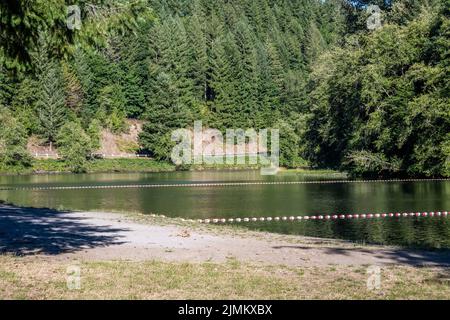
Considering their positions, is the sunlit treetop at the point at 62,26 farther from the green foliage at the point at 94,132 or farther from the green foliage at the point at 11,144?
the green foliage at the point at 94,132

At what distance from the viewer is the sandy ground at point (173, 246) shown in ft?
48.9

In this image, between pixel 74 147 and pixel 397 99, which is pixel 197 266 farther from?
pixel 74 147

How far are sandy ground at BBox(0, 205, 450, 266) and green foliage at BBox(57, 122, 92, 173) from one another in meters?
74.4

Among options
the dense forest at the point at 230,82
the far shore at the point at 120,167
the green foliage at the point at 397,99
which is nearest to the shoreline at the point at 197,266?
the dense forest at the point at 230,82

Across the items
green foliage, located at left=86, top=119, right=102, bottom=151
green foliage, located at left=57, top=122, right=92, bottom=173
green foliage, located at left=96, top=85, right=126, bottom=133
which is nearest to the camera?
green foliage, located at left=57, top=122, right=92, bottom=173

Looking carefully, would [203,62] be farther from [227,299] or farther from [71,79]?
[227,299]

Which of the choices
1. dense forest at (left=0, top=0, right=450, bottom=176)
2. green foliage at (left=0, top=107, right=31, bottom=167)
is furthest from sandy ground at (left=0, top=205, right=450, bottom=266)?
green foliage at (left=0, top=107, right=31, bottom=167)

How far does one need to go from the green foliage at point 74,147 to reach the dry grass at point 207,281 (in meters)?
84.4

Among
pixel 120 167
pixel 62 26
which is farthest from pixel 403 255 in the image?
pixel 120 167

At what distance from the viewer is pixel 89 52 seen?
47.8 ft

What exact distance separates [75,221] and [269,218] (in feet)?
35.1

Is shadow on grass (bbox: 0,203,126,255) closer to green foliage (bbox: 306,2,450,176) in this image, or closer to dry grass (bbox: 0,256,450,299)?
dry grass (bbox: 0,256,450,299)

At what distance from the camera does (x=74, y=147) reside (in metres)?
96.0

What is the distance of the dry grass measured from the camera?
10.3 metres
